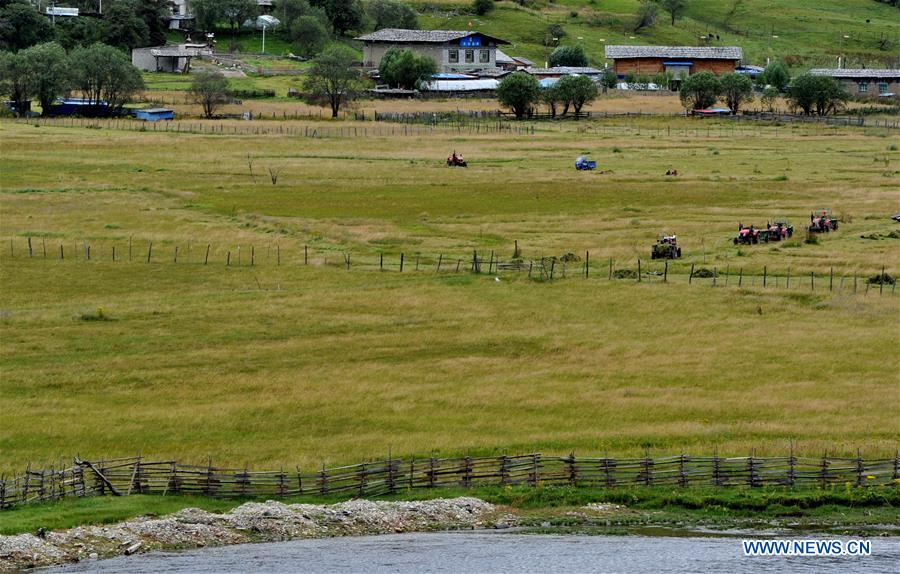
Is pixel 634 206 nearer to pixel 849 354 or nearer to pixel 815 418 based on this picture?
pixel 849 354

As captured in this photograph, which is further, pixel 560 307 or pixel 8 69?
pixel 8 69

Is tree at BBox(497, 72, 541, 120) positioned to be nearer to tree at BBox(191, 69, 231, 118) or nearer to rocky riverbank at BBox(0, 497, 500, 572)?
tree at BBox(191, 69, 231, 118)

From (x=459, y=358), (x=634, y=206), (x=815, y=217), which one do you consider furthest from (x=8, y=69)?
(x=459, y=358)

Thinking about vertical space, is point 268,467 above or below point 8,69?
below

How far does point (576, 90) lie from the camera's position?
166250mm

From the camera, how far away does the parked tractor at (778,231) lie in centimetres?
8144

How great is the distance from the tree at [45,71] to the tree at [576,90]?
190ft

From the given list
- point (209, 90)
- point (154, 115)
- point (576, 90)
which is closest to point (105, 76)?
point (154, 115)

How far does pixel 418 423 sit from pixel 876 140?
340 ft

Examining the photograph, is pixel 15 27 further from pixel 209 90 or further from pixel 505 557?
pixel 505 557

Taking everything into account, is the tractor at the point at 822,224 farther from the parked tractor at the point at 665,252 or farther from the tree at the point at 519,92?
the tree at the point at 519,92

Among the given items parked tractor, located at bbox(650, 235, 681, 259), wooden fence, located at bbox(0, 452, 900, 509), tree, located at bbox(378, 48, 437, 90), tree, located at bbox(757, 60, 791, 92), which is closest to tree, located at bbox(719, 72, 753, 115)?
tree, located at bbox(757, 60, 791, 92)

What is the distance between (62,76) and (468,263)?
97.9 metres

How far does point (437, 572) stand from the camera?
1512 inches
